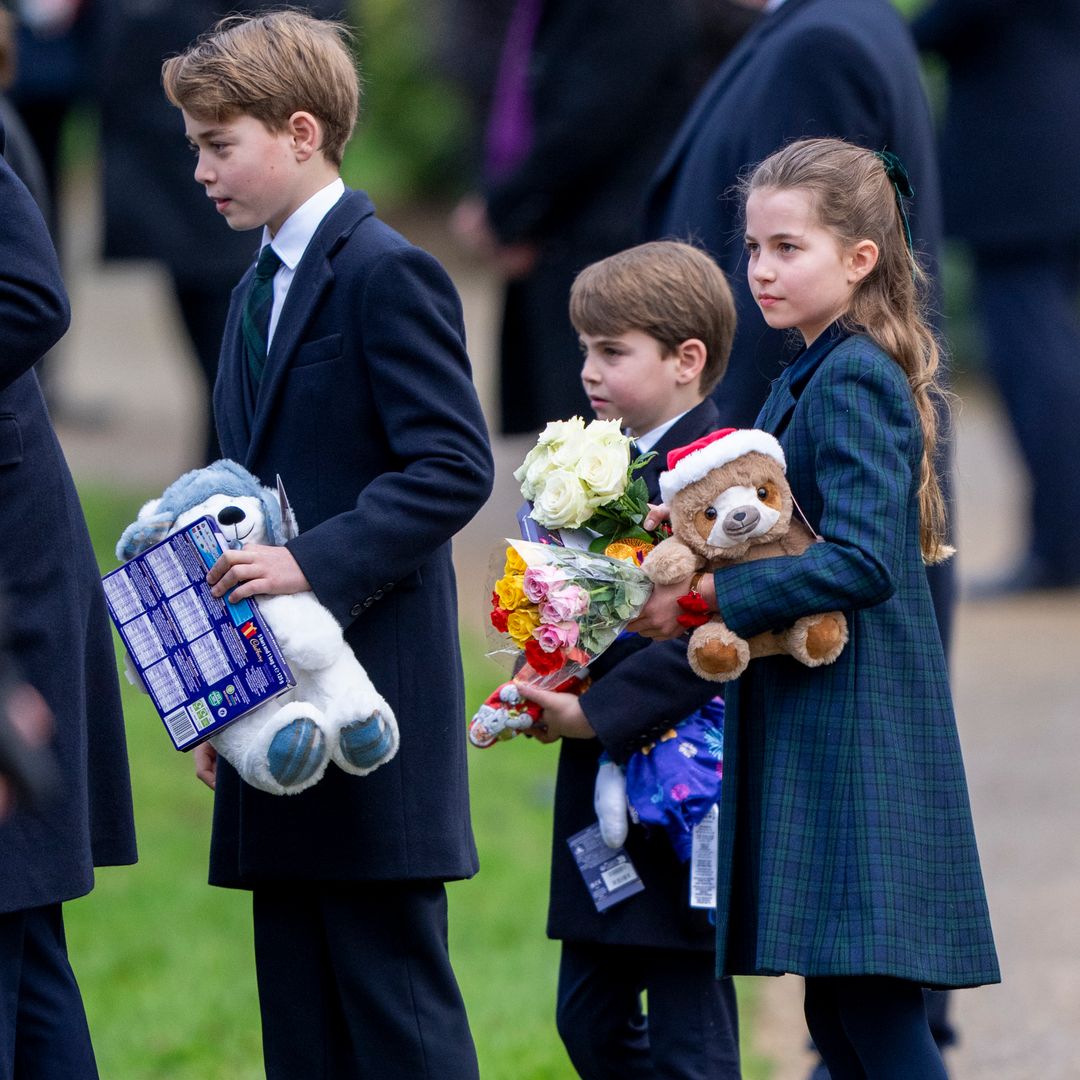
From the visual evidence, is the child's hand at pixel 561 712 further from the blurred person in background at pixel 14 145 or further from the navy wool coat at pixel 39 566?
the blurred person in background at pixel 14 145

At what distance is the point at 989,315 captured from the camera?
23.8 ft

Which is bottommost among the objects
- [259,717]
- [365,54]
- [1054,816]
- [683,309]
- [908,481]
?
[1054,816]

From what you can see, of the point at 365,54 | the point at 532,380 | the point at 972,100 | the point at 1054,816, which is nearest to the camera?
the point at 1054,816

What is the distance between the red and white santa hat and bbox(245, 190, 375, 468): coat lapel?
1.99 feet

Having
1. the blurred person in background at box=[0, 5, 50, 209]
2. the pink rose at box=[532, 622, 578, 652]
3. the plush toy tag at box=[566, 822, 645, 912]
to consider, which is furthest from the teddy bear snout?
the blurred person in background at box=[0, 5, 50, 209]

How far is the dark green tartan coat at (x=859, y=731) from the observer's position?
267 centimetres

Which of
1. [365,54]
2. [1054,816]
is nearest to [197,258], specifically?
[1054,816]

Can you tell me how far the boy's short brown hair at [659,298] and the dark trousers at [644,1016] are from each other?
3.21ft

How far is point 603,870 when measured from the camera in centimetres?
321

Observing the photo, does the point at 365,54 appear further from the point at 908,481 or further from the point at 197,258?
the point at 908,481

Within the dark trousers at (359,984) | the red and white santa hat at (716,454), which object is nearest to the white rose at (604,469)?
the red and white santa hat at (716,454)

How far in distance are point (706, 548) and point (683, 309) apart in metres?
0.57

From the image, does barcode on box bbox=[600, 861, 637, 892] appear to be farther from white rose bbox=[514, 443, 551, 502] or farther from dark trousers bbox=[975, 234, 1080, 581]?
dark trousers bbox=[975, 234, 1080, 581]

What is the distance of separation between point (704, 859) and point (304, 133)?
4.15ft
